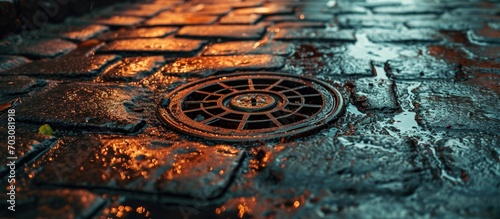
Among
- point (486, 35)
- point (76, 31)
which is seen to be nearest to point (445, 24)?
point (486, 35)

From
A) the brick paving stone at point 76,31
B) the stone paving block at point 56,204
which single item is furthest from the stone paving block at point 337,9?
the stone paving block at point 56,204

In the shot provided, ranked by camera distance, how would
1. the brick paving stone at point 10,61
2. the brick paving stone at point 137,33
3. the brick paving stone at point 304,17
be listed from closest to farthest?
the brick paving stone at point 10,61 < the brick paving stone at point 137,33 < the brick paving stone at point 304,17

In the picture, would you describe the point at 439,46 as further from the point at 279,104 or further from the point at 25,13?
the point at 25,13

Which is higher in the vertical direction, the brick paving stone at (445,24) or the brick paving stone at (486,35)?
the brick paving stone at (486,35)

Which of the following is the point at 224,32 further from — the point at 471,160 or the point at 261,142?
the point at 471,160

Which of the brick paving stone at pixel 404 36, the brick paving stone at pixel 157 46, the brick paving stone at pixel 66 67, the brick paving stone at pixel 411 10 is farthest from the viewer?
the brick paving stone at pixel 411 10

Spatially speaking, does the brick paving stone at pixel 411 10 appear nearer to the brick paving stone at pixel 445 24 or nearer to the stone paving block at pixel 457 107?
the brick paving stone at pixel 445 24
